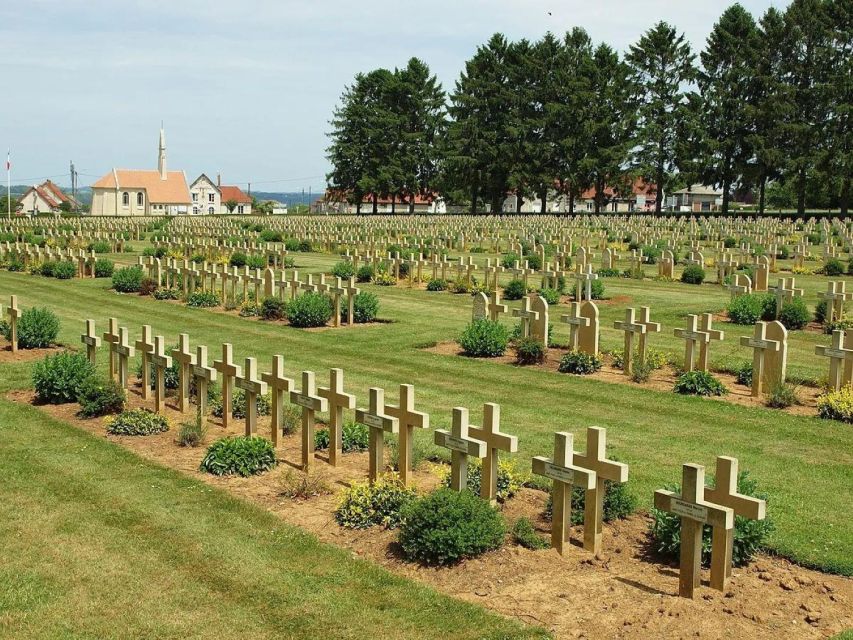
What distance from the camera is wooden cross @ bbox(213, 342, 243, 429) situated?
932 centimetres

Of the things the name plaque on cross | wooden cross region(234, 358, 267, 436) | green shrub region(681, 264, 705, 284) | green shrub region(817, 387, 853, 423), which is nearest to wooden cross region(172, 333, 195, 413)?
wooden cross region(234, 358, 267, 436)

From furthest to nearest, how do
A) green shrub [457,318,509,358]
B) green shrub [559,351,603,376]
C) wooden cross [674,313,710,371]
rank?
1. green shrub [457,318,509,358]
2. green shrub [559,351,603,376]
3. wooden cross [674,313,710,371]

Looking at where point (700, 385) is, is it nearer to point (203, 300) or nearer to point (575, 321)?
point (575, 321)

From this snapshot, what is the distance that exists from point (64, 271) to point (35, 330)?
511 inches

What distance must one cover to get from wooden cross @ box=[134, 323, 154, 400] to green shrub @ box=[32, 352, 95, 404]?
0.63 m

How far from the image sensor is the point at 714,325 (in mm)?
17172

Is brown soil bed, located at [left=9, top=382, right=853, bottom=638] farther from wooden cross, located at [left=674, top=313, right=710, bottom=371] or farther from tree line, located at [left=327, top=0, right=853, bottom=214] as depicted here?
tree line, located at [left=327, top=0, right=853, bottom=214]

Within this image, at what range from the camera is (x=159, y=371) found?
387 inches

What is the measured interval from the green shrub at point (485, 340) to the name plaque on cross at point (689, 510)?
8481 millimetres

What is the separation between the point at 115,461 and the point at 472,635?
4366mm

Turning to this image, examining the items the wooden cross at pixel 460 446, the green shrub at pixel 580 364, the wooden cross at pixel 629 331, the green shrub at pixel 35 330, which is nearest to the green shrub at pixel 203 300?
the green shrub at pixel 35 330

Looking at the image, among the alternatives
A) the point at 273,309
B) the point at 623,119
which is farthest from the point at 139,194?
the point at 273,309

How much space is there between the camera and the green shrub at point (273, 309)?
1836 centimetres

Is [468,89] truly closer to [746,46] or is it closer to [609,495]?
[746,46]
